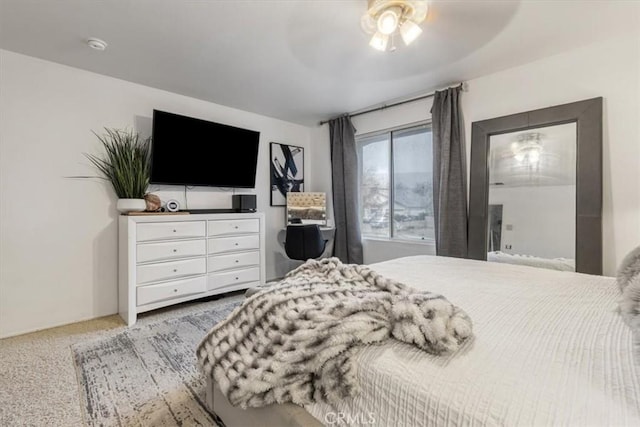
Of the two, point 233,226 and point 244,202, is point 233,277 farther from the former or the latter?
point 244,202

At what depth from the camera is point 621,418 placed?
0.52m

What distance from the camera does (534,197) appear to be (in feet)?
8.41

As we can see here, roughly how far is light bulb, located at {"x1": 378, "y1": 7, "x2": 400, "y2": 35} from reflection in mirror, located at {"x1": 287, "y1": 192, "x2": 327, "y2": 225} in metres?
2.59

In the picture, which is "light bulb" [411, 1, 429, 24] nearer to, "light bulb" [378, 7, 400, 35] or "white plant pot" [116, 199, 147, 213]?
"light bulb" [378, 7, 400, 35]

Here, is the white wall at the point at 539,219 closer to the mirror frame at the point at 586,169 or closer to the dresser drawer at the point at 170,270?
the mirror frame at the point at 586,169

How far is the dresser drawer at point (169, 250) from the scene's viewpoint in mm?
2590

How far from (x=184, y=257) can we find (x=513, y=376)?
2846 millimetres

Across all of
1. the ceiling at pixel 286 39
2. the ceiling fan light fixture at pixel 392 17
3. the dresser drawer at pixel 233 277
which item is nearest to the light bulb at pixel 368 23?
the ceiling fan light fixture at pixel 392 17

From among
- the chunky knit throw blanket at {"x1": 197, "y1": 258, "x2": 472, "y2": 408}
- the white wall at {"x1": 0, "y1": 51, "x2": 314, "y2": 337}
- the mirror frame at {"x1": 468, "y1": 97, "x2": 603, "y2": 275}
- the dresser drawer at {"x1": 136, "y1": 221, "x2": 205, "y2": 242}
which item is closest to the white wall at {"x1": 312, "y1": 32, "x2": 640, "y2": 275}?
the mirror frame at {"x1": 468, "y1": 97, "x2": 603, "y2": 275}

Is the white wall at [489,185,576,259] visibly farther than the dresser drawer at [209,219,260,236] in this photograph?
No

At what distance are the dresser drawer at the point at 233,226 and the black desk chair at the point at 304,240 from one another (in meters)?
0.43

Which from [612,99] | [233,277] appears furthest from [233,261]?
[612,99]

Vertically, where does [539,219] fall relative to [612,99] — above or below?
below

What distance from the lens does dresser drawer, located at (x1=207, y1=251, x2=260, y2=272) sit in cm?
305
